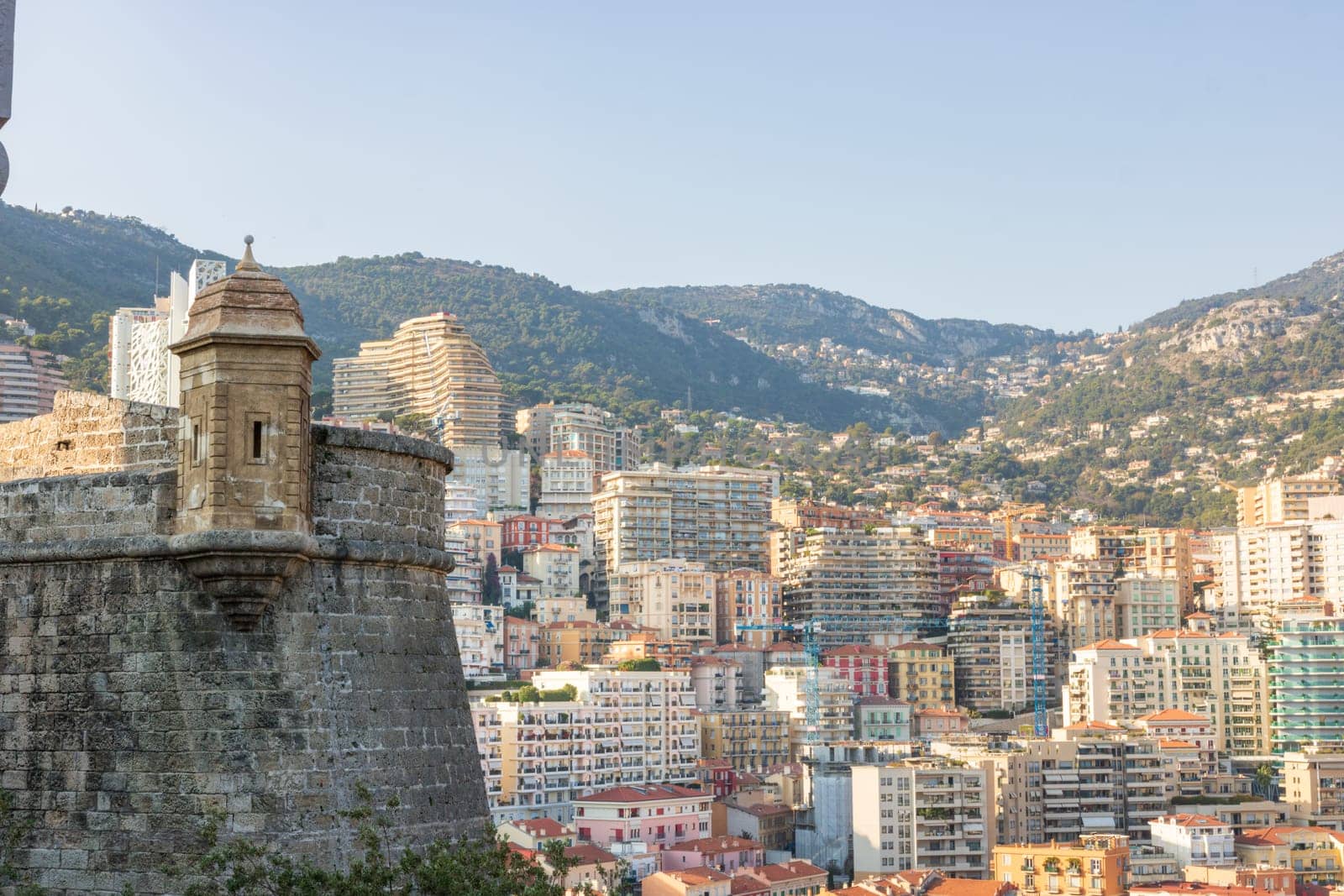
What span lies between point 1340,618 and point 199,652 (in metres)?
94.6

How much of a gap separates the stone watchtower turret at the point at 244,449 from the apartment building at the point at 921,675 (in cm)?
9378

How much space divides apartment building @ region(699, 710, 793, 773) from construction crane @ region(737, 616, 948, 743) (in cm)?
135

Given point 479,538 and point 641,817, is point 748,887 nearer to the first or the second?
point 641,817

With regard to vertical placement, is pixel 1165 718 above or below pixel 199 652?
below

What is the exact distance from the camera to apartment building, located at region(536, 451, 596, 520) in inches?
5192

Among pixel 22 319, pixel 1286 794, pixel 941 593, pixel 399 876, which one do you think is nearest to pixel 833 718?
pixel 1286 794

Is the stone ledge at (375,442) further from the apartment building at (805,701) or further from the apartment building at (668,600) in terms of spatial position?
the apartment building at (668,600)

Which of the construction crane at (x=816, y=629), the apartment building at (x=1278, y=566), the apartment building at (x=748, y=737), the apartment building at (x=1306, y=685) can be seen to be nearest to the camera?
the apartment building at (x=748, y=737)

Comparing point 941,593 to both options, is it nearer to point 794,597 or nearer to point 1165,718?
point 794,597

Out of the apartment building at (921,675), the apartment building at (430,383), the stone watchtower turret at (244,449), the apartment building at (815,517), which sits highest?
the apartment building at (430,383)

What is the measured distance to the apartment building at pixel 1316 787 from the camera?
7794 cm

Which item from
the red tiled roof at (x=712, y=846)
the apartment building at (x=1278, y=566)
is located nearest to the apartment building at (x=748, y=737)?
the red tiled roof at (x=712, y=846)

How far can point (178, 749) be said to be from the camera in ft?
28.1

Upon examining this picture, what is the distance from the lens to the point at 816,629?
11138 cm
